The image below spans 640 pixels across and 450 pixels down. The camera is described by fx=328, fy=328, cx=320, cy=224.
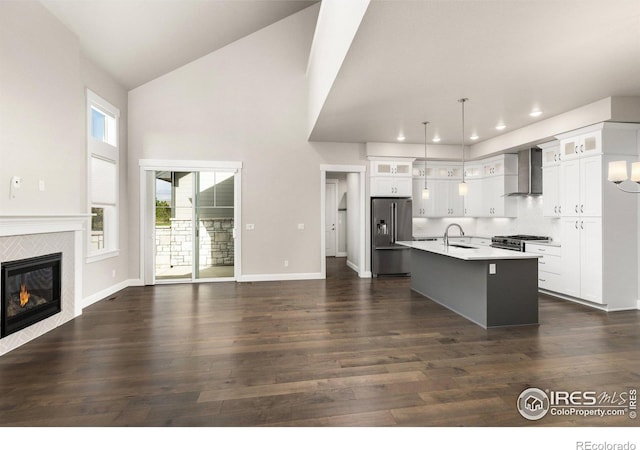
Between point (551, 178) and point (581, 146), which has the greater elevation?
point (581, 146)

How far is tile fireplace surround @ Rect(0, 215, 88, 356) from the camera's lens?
3.16 meters

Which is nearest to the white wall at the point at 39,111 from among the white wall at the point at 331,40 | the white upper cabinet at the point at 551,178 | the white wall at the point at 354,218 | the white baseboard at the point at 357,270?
the white wall at the point at 331,40

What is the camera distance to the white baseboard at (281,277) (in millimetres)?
6348

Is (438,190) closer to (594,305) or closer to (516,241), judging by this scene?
(516,241)

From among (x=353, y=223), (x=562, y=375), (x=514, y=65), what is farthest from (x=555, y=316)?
(x=353, y=223)

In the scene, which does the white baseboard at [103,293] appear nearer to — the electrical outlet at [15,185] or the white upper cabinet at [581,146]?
the electrical outlet at [15,185]

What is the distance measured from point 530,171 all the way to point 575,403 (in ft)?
16.9

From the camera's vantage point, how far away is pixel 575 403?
7.10ft

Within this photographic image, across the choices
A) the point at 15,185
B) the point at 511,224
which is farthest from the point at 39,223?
the point at 511,224

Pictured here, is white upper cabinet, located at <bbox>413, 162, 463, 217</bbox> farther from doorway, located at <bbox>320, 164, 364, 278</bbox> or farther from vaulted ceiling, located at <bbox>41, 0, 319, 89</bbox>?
vaulted ceiling, located at <bbox>41, 0, 319, 89</bbox>

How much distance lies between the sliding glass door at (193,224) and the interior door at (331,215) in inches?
159

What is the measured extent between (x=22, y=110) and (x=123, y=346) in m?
2.56

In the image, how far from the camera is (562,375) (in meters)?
2.55

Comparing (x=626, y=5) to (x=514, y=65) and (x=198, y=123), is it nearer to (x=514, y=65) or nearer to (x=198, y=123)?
(x=514, y=65)
